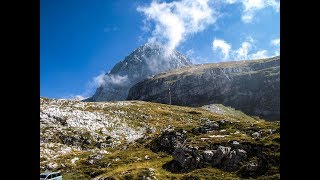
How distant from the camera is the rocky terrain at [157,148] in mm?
81550

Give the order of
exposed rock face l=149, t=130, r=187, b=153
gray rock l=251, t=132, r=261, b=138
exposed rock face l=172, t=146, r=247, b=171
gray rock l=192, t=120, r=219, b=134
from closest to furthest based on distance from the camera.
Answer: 1. exposed rock face l=172, t=146, r=247, b=171
2. gray rock l=251, t=132, r=261, b=138
3. gray rock l=192, t=120, r=219, b=134
4. exposed rock face l=149, t=130, r=187, b=153

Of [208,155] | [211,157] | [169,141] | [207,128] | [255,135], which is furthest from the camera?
[169,141]

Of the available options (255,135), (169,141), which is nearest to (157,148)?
(169,141)

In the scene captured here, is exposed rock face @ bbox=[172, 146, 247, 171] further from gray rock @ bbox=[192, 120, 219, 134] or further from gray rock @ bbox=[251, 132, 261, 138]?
gray rock @ bbox=[192, 120, 219, 134]

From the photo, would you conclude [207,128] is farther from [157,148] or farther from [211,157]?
[211,157]

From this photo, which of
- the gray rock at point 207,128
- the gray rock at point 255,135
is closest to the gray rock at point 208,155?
the gray rock at point 255,135

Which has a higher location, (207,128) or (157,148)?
(207,128)

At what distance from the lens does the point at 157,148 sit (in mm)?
120500

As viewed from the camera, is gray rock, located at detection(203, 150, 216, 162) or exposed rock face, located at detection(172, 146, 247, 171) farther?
gray rock, located at detection(203, 150, 216, 162)

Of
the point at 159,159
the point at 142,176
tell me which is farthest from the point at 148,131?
the point at 142,176

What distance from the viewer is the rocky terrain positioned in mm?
81550

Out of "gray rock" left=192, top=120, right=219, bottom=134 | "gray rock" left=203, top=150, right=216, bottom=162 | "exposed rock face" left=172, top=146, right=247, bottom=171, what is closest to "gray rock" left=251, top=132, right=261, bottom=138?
"exposed rock face" left=172, top=146, right=247, bottom=171

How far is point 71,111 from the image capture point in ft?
615
